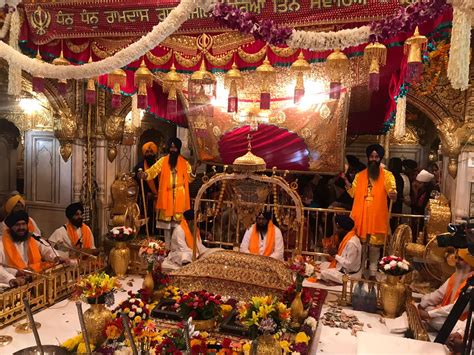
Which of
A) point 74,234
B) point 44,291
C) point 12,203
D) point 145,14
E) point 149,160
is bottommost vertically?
point 44,291

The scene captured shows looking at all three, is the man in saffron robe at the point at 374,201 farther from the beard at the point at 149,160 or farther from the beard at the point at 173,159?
the beard at the point at 149,160

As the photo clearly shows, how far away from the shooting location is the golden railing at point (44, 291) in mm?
4813

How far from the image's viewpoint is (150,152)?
8.08 metres

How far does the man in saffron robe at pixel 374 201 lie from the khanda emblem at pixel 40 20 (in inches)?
180

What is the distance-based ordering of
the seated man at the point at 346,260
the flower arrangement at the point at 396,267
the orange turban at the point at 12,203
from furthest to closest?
the orange turban at the point at 12,203, the seated man at the point at 346,260, the flower arrangement at the point at 396,267

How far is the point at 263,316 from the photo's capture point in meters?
3.75

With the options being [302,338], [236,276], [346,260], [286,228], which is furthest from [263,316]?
[286,228]

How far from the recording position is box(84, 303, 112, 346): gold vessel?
4.18m

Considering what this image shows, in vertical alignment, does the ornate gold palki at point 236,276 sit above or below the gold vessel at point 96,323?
above

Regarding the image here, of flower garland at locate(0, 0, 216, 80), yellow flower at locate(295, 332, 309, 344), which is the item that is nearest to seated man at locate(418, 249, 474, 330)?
yellow flower at locate(295, 332, 309, 344)

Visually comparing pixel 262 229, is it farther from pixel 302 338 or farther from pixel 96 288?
pixel 96 288

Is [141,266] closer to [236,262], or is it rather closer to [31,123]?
[236,262]

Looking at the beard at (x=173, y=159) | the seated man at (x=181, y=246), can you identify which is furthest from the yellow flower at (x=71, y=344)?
the beard at (x=173, y=159)

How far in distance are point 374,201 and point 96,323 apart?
4.10 metres
